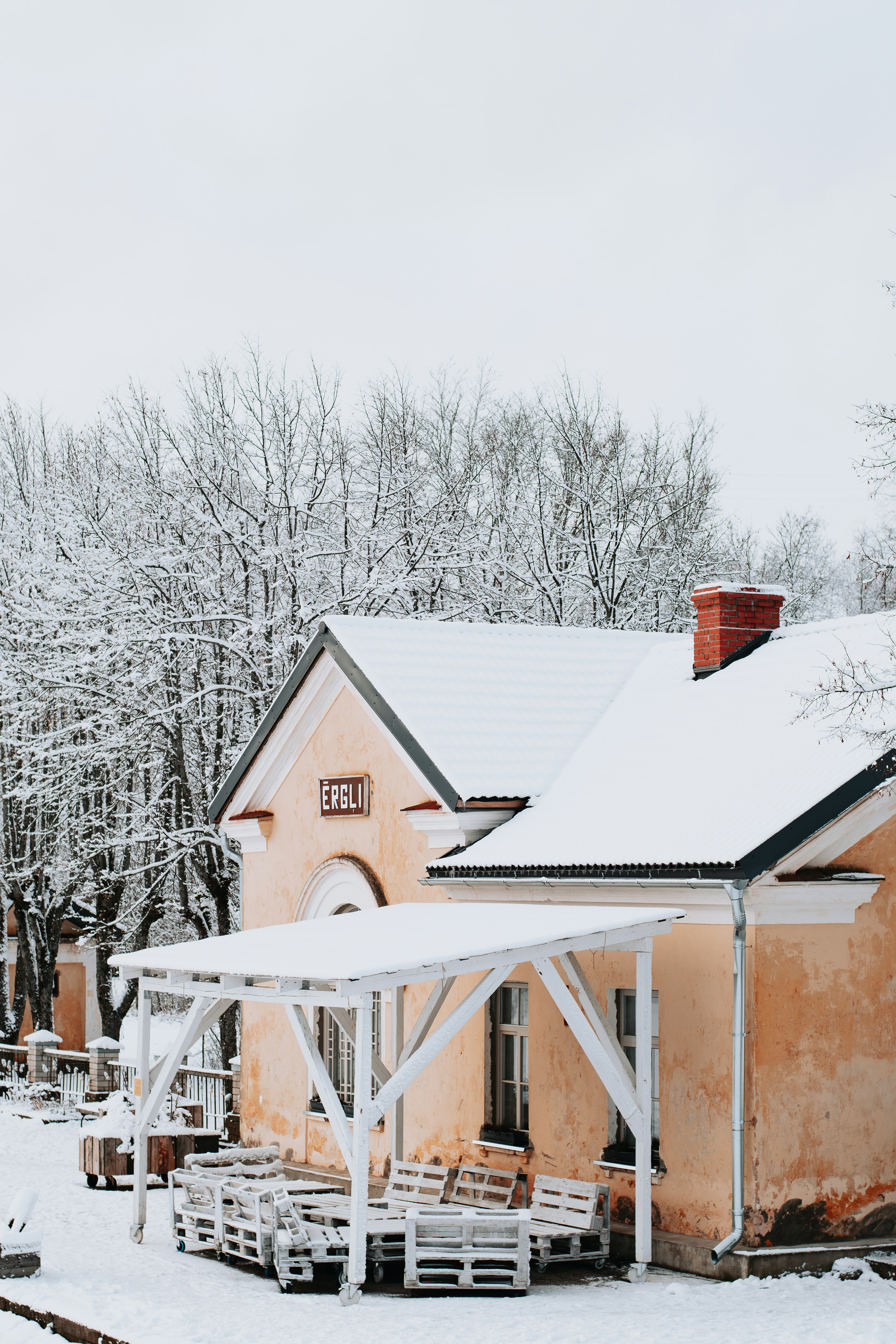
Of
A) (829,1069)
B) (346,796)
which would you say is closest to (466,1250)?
(829,1069)

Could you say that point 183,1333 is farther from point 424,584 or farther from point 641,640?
point 424,584

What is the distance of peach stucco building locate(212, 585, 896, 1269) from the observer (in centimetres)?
1173

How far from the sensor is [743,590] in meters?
15.8

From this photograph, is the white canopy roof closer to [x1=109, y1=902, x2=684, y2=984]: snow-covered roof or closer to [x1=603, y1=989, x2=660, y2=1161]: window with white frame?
[x1=109, y1=902, x2=684, y2=984]: snow-covered roof

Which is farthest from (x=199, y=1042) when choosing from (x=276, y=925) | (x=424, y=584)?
(x=276, y=925)

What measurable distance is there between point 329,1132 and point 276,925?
3035mm

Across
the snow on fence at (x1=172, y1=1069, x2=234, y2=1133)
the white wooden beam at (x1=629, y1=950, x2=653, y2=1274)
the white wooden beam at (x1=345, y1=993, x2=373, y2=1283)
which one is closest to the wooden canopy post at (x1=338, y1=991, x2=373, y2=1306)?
the white wooden beam at (x1=345, y1=993, x2=373, y2=1283)

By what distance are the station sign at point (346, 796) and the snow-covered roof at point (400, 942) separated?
85.8 inches

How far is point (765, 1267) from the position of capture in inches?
446

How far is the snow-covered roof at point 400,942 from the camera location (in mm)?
A: 11117

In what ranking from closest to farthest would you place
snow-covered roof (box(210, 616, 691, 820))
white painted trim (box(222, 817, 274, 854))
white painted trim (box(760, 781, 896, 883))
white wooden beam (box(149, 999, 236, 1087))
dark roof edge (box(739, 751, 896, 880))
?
dark roof edge (box(739, 751, 896, 880)), white painted trim (box(760, 781, 896, 883)), white wooden beam (box(149, 999, 236, 1087)), snow-covered roof (box(210, 616, 691, 820)), white painted trim (box(222, 817, 274, 854))

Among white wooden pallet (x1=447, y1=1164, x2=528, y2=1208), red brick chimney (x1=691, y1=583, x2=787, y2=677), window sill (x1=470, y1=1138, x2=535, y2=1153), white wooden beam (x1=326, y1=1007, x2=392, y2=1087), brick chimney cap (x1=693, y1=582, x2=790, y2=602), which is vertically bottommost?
white wooden pallet (x1=447, y1=1164, x2=528, y2=1208)

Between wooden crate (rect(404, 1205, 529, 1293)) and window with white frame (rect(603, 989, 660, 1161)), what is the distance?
1402mm

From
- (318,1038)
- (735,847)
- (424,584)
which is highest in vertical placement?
(424,584)
